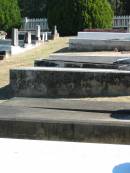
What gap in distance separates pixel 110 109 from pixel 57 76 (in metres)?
3.62

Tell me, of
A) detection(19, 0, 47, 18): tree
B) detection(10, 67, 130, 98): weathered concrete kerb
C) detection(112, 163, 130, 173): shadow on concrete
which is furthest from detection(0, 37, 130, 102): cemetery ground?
detection(19, 0, 47, 18): tree

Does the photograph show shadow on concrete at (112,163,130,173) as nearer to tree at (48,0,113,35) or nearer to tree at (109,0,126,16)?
tree at (48,0,113,35)

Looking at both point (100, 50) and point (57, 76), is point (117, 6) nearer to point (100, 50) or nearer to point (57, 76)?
point (100, 50)

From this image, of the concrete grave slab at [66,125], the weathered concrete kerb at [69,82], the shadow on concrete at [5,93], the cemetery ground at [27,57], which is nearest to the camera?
the concrete grave slab at [66,125]

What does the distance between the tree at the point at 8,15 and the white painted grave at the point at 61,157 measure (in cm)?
2768

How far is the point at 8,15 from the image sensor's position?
99.5ft

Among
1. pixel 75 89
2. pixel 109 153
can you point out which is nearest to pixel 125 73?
pixel 75 89

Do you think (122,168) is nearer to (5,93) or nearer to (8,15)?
(5,93)

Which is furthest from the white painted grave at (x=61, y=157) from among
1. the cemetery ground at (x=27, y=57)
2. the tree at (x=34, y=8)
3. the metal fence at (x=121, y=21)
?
the tree at (x=34, y=8)

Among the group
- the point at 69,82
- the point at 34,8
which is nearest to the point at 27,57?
the point at 69,82

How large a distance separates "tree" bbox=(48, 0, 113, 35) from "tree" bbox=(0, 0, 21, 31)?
4.22 meters

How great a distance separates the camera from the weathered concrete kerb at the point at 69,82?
30.3 ft

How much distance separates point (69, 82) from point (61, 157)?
280 inches

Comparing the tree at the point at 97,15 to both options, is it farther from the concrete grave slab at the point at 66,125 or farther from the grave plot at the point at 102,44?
the concrete grave slab at the point at 66,125
